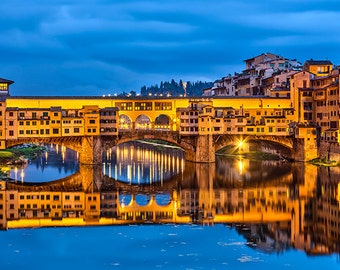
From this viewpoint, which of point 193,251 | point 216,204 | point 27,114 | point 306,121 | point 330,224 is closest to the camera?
point 193,251

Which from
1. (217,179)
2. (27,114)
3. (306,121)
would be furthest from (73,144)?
(306,121)

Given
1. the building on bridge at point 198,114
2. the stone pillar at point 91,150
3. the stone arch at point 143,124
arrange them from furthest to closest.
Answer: the stone arch at point 143,124, the stone pillar at point 91,150, the building on bridge at point 198,114

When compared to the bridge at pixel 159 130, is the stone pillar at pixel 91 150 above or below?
below

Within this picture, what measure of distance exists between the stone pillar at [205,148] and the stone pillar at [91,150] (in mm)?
9378

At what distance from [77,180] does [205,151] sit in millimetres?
15765

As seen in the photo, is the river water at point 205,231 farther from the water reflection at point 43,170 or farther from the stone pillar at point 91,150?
the stone pillar at point 91,150

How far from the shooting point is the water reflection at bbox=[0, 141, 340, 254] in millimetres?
26672

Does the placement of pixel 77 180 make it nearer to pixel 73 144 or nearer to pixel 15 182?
pixel 15 182

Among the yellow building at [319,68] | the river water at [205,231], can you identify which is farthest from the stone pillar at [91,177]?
the yellow building at [319,68]

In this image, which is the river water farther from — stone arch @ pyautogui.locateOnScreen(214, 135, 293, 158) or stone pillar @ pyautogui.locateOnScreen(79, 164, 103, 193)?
stone arch @ pyautogui.locateOnScreen(214, 135, 293, 158)

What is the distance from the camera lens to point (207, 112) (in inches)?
→ 2183

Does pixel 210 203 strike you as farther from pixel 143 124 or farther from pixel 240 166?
pixel 143 124

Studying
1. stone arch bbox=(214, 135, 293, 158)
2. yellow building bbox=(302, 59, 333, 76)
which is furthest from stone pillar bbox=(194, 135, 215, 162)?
yellow building bbox=(302, 59, 333, 76)

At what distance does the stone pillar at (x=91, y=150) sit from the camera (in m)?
53.4
